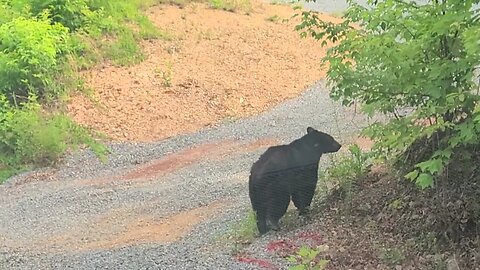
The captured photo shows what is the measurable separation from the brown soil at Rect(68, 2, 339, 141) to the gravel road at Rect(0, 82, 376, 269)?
2.66 feet

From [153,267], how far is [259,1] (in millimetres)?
14320

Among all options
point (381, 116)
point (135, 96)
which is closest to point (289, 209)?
point (381, 116)

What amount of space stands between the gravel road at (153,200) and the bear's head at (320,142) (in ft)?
3.38

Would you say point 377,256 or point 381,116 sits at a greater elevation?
point 381,116

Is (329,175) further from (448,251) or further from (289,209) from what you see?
(448,251)

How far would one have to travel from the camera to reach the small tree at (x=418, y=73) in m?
4.56

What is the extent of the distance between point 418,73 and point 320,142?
2311 millimetres

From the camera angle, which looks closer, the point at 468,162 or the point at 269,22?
the point at 468,162

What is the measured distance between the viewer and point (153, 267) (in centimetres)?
625

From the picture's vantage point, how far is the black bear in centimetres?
660

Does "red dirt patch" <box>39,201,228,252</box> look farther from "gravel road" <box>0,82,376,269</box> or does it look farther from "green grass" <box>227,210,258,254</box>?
"green grass" <box>227,210,258,254</box>

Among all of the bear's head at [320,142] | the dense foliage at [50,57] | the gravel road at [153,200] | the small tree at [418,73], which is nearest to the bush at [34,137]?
the dense foliage at [50,57]

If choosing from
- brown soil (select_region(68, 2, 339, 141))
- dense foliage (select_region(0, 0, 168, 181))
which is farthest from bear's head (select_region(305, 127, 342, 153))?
brown soil (select_region(68, 2, 339, 141))

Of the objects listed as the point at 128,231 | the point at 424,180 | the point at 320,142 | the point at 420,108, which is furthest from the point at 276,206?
the point at 424,180
